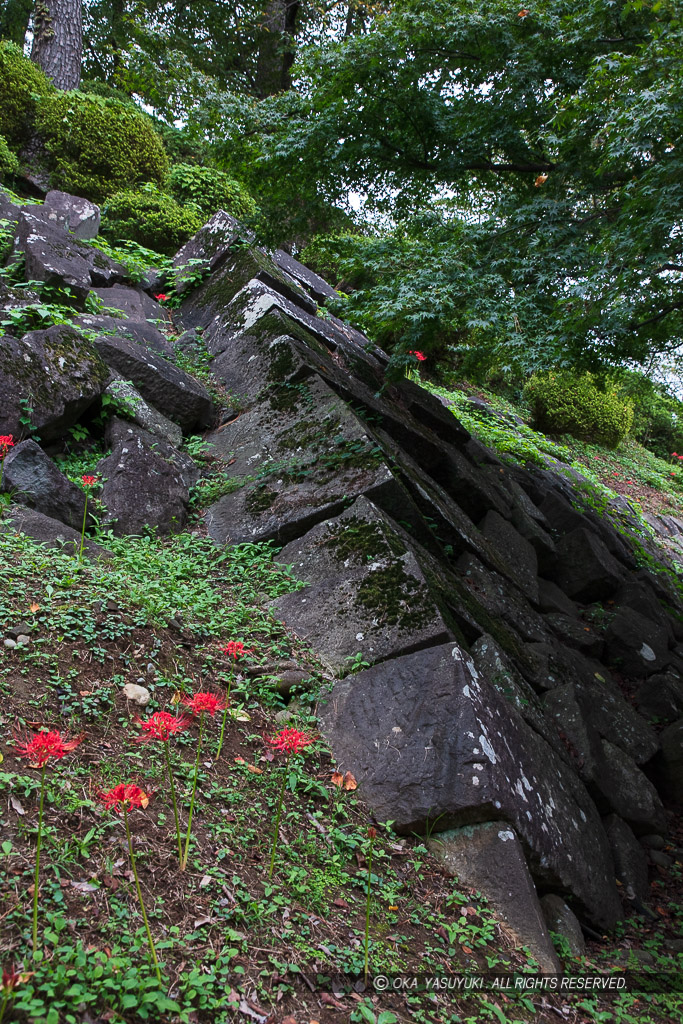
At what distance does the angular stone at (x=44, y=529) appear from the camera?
3.86 m

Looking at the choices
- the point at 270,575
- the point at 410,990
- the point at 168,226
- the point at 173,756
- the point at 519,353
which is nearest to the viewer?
the point at 410,990

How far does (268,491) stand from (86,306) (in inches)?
124

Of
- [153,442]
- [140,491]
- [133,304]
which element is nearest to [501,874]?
[140,491]

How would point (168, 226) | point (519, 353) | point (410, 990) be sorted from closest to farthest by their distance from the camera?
1. point (410, 990)
2. point (519, 353)
3. point (168, 226)

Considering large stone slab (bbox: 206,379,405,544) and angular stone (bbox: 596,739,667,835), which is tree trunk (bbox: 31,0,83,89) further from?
angular stone (bbox: 596,739,667,835)

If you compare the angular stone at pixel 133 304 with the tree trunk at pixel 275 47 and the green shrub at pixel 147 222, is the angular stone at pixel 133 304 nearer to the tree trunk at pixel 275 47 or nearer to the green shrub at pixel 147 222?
the green shrub at pixel 147 222

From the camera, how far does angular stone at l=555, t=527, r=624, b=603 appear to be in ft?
21.7

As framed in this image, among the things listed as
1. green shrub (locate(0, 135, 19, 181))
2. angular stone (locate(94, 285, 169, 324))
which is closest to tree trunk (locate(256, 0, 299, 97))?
green shrub (locate(0, 135, 19, 181))

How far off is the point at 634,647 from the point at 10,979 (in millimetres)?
5609

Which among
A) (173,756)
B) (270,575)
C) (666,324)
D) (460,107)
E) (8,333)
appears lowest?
(173,756)

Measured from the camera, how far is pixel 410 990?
2.20m

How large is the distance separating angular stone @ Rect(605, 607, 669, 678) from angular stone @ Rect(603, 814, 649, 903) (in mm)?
2068

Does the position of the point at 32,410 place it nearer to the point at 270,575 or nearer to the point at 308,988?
the point at 270,575

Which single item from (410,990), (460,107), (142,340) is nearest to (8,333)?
(142,340)
